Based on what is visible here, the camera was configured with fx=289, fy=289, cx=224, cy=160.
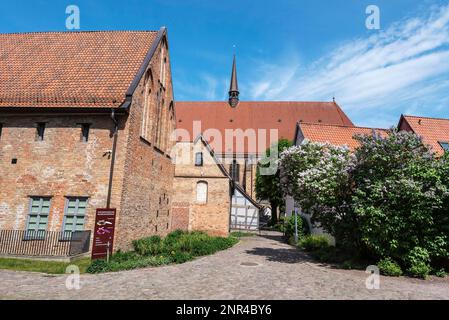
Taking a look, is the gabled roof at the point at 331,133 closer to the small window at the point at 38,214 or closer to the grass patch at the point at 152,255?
the grass patch at the point at 152,255

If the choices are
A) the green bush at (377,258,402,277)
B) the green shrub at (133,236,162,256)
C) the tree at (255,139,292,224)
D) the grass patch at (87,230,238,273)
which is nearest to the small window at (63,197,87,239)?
the grass patch at (87,230,238,273)

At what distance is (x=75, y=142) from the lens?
41.7 ft

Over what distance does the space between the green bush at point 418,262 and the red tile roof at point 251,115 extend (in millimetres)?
29706

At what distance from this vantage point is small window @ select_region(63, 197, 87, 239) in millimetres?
12086

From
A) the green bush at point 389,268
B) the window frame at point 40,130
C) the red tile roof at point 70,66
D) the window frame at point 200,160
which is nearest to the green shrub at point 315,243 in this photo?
the green bush at point 389,268

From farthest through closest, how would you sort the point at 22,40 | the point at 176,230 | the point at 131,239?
1. the point at 176,230
2. the point at 22,40
3. the point at 131,239

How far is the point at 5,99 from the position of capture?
43.5 feet

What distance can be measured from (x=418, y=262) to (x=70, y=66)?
17555 millimetres

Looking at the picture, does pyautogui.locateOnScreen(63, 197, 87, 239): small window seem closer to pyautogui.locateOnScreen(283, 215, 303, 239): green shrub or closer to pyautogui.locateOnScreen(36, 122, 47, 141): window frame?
pyautogui.locateOnScreen(36, 122, 47, 141): window frame

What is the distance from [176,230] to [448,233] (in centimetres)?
1601

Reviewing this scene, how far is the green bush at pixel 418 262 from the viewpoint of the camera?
32.2 feet
